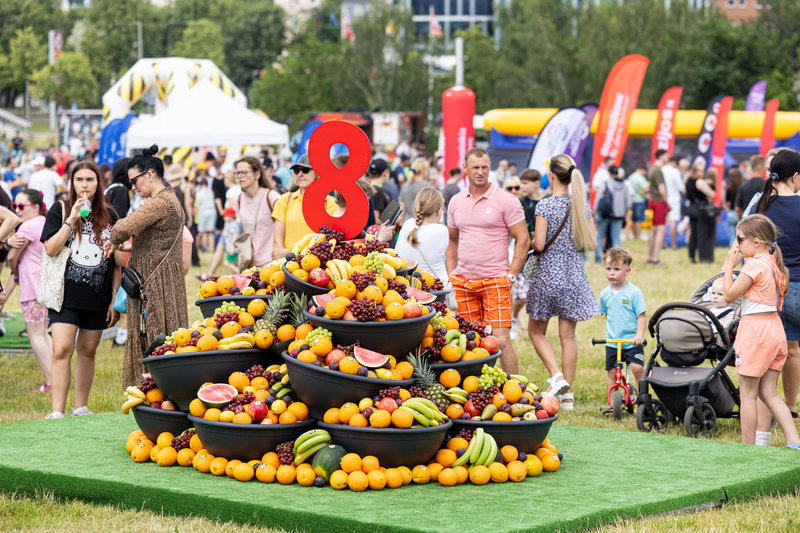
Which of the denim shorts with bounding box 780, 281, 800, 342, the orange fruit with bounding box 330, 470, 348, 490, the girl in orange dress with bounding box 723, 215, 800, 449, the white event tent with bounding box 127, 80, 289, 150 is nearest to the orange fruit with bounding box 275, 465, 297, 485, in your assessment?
the orange fruit with bounding box 330, 470, 348, 490

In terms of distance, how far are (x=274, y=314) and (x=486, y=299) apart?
2586 mm

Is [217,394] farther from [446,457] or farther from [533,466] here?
[533,466]

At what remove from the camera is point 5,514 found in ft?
18.8

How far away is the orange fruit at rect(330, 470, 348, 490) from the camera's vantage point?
574 centimetres

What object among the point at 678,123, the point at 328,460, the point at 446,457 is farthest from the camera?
the point at 678,123

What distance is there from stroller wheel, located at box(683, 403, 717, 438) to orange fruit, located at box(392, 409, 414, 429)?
2.85 meters

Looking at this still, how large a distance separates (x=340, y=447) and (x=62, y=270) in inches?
120

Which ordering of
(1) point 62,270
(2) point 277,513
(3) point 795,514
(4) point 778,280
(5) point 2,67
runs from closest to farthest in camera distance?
(2) point 277,513, (3) point 795,514, (4) point 778,280, (1) point 62,270, (5) point 2,67

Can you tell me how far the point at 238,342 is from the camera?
6238 millimetres

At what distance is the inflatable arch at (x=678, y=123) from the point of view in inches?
1021

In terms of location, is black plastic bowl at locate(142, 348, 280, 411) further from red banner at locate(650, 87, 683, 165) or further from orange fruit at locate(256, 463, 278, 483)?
red banner at locate(650, 87, 683, 165)

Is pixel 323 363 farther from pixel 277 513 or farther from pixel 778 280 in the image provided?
pixel 778 280

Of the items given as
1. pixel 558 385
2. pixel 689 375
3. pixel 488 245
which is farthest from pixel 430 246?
pixel 689 375

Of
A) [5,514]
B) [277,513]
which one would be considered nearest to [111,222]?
[5,514]
